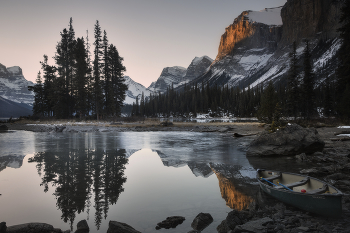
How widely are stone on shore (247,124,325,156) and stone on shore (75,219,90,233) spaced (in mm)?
12141

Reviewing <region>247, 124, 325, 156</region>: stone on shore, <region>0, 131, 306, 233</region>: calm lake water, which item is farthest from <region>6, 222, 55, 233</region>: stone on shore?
<region>247, 124, 325, 156</region>: stone on shore

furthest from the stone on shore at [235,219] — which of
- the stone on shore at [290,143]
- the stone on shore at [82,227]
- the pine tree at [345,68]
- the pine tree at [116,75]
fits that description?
A: the pine tree at [116,75]

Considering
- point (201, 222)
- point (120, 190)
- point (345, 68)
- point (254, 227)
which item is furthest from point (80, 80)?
point (345, 68)

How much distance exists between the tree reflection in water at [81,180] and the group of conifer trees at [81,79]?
32.4 metres

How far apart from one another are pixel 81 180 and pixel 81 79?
39.1 m

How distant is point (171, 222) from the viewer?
538cm

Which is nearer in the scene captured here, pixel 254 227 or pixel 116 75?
pixel 254 227

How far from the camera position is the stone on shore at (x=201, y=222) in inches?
205

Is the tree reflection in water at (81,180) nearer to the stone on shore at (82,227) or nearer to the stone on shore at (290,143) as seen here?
the stone on shore at (82,227)

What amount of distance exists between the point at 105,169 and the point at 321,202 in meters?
8.90

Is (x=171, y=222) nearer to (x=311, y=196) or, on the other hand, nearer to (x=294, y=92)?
(x=311, y=196)

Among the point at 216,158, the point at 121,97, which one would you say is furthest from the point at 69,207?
the point at 121,97

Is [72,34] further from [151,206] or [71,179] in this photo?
[151,206]

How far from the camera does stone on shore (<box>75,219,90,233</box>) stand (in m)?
5.02
